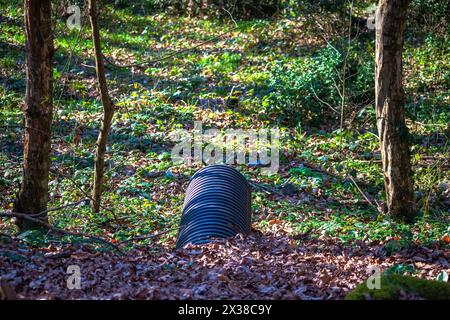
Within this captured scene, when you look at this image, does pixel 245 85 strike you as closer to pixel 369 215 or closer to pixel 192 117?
pixel 192 117

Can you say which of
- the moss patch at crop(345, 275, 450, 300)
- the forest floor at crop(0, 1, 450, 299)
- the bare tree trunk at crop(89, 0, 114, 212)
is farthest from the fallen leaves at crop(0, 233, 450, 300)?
the bare tree trunk at crop(89, 0, 114, 212)

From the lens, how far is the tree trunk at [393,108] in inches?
317

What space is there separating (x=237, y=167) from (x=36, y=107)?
4.50 meters

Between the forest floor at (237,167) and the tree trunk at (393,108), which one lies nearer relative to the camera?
the forest floor at (237,167)

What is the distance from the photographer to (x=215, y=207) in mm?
7664

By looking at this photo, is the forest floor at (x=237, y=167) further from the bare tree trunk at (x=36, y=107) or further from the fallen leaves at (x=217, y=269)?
the bare tree trunk at (x=36, y=107)

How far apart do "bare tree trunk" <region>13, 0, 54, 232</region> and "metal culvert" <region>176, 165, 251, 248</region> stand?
5.90 feet

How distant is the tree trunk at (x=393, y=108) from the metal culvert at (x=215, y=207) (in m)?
1.98

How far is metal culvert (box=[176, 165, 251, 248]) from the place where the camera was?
754cm

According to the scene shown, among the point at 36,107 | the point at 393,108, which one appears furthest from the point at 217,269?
the point at 393,108

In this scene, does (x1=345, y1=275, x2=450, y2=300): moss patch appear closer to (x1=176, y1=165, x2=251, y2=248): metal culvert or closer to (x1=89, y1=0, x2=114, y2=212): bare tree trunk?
(x1=176, y1=165, x2=251, y2=248): metal culvert

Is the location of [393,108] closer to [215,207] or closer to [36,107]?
[215,207]

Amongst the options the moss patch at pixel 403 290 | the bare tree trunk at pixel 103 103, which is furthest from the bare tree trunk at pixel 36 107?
the moss patch at pixel 403 290
